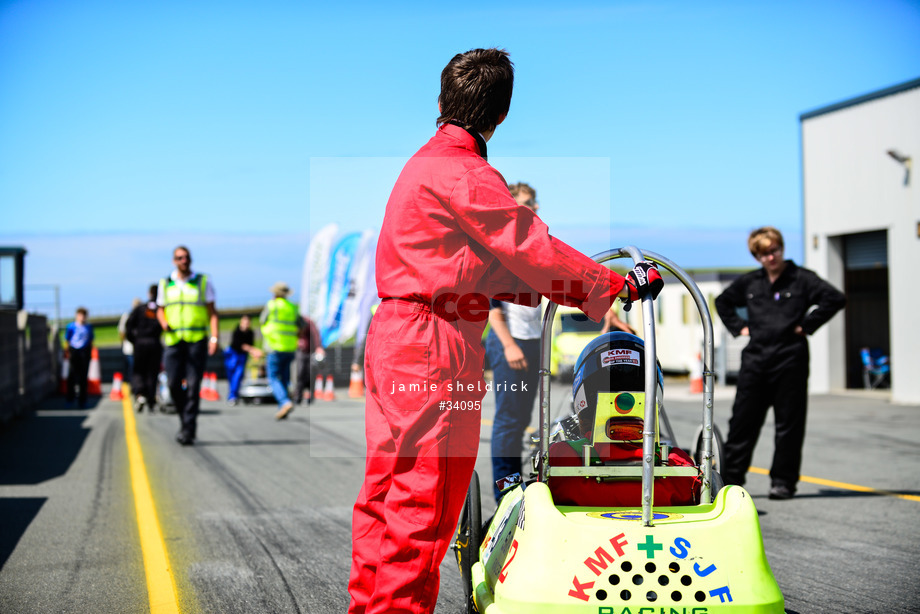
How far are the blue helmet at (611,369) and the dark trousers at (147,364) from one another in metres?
11.1

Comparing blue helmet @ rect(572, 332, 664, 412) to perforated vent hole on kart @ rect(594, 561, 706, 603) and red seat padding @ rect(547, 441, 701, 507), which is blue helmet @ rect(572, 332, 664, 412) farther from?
perforated vent hole on kart @ rect(594, 561, 706, 603)

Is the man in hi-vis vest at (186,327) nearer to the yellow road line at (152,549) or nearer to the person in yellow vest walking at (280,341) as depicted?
the yellow road line at (152,549)

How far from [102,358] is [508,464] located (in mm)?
25169

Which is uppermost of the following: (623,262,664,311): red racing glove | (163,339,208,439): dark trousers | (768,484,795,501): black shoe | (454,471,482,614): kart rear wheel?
(623,262,664,311): red racing glove

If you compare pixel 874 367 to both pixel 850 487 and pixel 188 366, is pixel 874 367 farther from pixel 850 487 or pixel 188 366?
pixel 188 366

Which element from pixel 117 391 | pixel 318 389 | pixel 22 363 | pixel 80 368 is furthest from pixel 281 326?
pixel 318 389

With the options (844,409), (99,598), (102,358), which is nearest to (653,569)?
(99,598)

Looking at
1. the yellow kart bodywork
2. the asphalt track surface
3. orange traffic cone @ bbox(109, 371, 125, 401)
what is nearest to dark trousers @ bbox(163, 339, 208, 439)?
the asphalt track surface

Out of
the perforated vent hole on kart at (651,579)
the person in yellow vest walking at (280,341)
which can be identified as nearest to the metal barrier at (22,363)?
the person in yellow vest walking at (280,341)

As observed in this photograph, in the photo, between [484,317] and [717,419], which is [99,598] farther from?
[717,419]

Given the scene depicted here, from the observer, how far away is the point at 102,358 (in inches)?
1094

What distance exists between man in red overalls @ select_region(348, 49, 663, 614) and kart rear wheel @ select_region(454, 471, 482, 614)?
0.63 metres

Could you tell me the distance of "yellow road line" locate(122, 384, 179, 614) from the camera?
3.97 m

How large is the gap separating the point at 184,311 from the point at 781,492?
6.17 m
